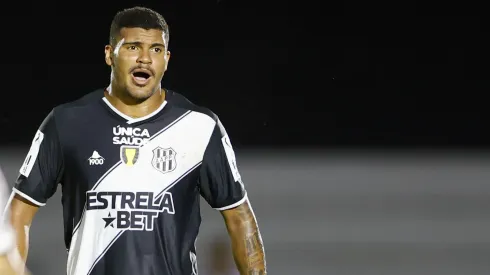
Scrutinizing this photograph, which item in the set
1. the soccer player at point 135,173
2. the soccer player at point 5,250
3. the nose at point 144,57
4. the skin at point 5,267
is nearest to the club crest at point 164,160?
the soccer player at point 135,173

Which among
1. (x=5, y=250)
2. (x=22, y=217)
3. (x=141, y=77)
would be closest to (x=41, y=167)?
(x=22, y=217)

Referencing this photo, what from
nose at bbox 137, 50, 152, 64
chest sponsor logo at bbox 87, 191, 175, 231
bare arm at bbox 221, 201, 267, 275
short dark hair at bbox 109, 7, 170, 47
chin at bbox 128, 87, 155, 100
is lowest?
bare arm at bbox 221, 201, 267, 275

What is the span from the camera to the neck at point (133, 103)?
3.03 metres

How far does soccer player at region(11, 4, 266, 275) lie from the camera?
291 centimetres

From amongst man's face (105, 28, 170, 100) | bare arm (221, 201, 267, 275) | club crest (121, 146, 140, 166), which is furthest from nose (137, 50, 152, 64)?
bare arm (221, 201, 267, 275)

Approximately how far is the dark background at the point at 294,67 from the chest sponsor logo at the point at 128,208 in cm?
156

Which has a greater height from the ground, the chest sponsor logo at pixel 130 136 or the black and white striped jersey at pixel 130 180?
the chest sponsor logo at pixel 130 136

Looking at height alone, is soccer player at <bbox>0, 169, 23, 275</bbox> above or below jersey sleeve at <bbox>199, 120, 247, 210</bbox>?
below

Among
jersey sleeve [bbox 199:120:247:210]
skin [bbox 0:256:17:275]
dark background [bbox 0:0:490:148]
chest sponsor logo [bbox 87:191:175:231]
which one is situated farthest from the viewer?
dark background [bbox 0:0:490:148]

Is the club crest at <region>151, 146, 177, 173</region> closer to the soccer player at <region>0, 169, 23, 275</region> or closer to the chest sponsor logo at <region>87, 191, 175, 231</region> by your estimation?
the chest sponsor logo at <region>87, 191, 175, 231</region>

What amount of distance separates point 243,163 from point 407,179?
0.75 m

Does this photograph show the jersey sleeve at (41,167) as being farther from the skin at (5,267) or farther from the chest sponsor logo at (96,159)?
the skin at (5,267)

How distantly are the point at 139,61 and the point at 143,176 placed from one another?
1.05ft

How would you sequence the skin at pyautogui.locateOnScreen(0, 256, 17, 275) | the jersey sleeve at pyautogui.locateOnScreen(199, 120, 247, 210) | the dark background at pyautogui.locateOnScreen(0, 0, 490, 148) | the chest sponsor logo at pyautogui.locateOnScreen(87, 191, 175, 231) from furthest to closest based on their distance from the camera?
the dark background at pyautogui.locateOnScreen(0, 0, 490, 148) → the jersey sleeve at pyautogui.locateOnScreen(199, 120, 247, 210) → the chest sponsor logo at pyautogui.locateOnScreen(87, 191, 175, 231) → the skin at pyautogui.locateOnScreen(0, 256, 17, 275)
